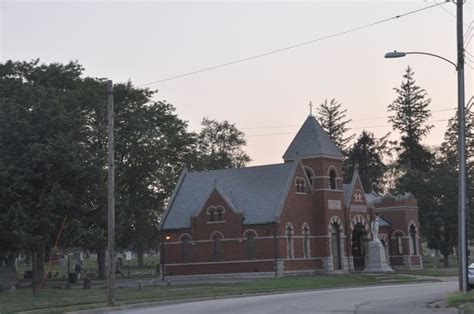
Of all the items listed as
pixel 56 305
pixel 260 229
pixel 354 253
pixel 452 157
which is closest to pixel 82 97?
pixel 260 229

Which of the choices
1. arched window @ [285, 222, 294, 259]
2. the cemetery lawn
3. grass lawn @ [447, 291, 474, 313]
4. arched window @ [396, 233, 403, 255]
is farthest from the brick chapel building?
grass lawn @ [447, 291, 474, 313]

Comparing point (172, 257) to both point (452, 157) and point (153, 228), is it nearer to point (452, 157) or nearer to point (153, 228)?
point (153, 228)

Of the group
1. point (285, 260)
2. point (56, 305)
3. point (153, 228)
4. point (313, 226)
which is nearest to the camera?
point (56, 305)

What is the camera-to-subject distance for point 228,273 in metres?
57.9

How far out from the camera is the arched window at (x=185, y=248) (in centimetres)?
6116

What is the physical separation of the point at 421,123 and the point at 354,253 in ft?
151

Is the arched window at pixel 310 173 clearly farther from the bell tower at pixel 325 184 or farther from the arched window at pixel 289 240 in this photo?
the arched window at pixel 289 240

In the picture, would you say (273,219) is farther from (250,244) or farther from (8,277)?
(8,277)

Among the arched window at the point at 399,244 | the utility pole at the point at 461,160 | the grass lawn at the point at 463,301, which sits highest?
the utility pole at the point at 461,160

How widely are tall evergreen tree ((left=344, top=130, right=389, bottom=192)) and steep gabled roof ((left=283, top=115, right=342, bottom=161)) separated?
48.6m

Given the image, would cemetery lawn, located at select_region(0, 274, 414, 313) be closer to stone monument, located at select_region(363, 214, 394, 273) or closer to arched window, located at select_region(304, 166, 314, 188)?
stone monument, located at select_region(363, 214, 394, 273)

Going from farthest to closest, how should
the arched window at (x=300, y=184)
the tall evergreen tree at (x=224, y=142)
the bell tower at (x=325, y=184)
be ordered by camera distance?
the tall evergreen tree at (x=224, y=142), the bell tower at (x=325, y=184), the arched window at (x=300, y=184)

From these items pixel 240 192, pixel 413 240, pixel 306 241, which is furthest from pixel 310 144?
pixel 413 240

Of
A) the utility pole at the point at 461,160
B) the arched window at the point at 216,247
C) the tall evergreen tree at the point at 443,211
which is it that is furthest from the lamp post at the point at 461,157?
the tall evergreen tree at the point at 443,211
